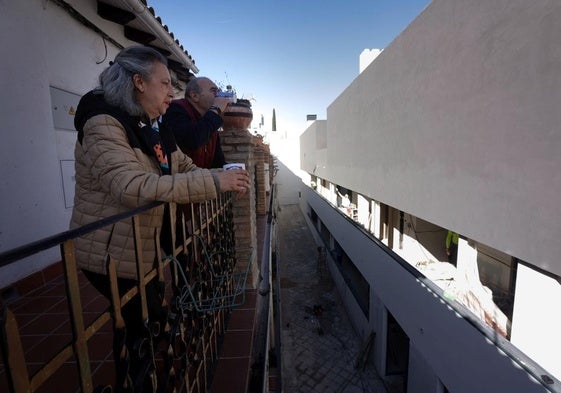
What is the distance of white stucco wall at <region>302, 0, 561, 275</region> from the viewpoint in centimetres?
290

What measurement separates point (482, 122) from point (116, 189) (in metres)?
4.46

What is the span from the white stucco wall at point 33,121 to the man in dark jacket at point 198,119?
174 cm

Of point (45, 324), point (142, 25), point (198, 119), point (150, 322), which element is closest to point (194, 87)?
point (198, 119)

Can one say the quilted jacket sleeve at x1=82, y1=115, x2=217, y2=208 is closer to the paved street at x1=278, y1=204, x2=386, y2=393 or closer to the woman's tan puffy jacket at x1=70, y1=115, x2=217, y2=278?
the woman's tan puffy jacket at x1=70, y1=115, x2=217, y2=278

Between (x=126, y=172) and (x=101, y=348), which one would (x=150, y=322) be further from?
(x=101, y=348)

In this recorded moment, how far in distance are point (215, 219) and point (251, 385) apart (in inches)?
45.3

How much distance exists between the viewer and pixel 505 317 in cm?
514

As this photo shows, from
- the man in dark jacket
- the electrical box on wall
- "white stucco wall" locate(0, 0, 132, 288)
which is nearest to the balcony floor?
"white stucco wall" locate(0, 0, 132, 288)

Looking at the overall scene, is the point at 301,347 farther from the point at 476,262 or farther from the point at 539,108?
the point at 539,108

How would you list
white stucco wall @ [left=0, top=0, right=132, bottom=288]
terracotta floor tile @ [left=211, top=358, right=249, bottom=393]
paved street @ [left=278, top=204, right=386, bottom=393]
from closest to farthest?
terracotta floor tile @ [left=211, top=358, right=249, bottom=393]
white stucco wall @ [left=0, top=0, right=132, bottom=288]
paved street @ [left=278, top=204, right=386, bottom=393]

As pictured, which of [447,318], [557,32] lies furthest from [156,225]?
[447,318]

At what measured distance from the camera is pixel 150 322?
1.08m

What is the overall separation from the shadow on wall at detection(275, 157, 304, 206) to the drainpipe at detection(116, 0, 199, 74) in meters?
23.2

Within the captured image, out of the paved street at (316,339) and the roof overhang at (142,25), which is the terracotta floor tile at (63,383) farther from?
the paved street at (316,339)
